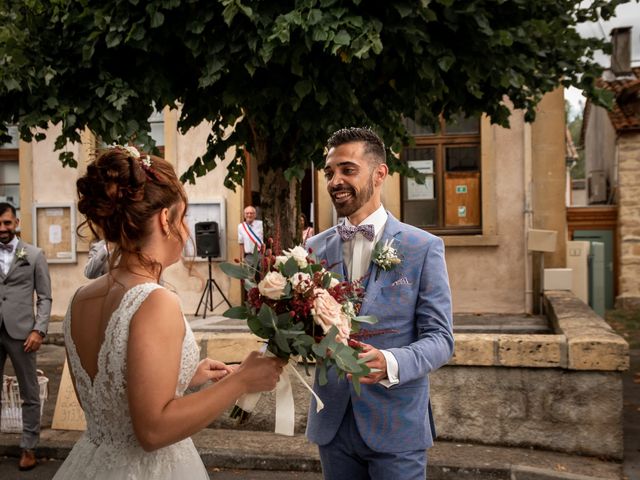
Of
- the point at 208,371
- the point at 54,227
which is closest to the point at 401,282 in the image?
the point at 208,371

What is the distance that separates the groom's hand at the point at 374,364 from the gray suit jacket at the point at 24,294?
4.40 m

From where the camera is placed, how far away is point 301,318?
256cm

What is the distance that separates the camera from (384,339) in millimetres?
3029

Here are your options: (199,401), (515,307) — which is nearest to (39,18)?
(199,401)

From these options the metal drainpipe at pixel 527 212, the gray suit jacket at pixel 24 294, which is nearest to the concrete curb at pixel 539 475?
the gray suit jacket at pixel 24 294

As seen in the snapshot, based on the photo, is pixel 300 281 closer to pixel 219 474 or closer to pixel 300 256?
pixel 300 256

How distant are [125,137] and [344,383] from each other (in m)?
3.45

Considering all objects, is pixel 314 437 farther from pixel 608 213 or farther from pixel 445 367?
pixel 608 213

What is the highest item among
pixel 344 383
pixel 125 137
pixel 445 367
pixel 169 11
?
pixel 169 11

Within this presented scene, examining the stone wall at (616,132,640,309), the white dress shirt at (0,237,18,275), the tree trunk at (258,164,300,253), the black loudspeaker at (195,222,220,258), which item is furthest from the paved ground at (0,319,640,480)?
the stone wall at (616,132,640,309)

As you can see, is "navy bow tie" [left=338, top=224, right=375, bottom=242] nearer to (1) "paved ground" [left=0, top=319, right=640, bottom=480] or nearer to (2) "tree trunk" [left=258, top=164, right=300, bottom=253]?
(1) "paved ground" [left=0, top=319, right=640, bottom=480]

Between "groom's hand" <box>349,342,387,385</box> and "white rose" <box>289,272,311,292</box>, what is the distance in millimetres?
316

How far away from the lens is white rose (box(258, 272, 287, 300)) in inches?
100

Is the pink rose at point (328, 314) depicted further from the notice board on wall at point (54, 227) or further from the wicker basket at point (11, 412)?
the notice board on wall at point (54, 227)
